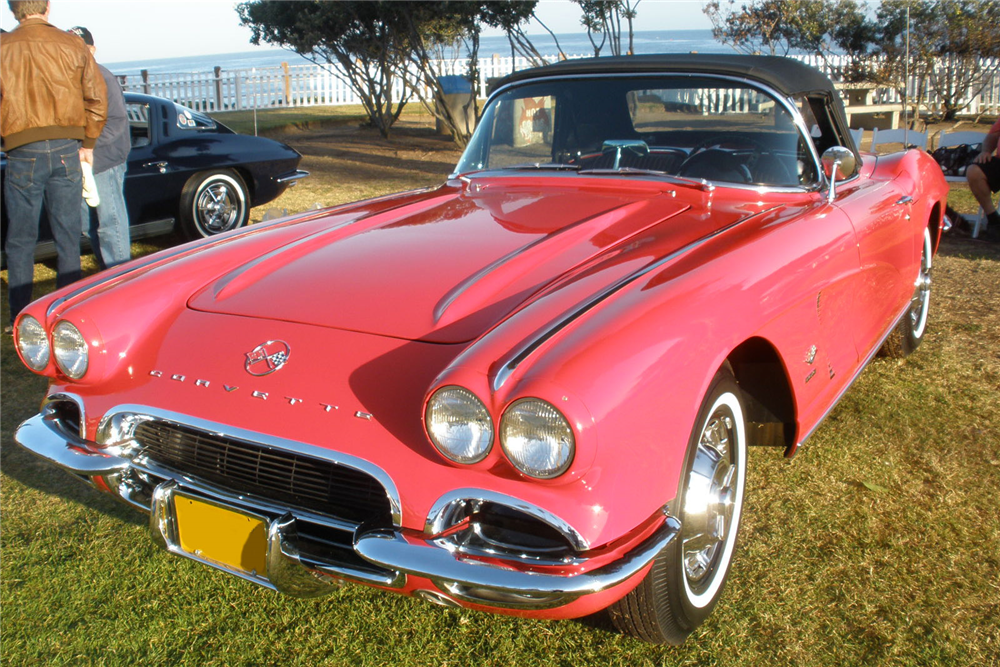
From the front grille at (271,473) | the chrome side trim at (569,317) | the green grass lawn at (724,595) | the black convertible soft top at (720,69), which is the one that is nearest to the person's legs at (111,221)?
the green grass lawn at (724,595)

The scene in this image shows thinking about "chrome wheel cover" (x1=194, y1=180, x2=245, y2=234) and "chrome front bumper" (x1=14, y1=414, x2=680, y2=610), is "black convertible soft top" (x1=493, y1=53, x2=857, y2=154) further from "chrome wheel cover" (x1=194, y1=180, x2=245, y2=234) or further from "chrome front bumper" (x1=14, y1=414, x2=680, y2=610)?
"chrome wheel cover" (x1=194, y1=180, x2=245, y2=234)

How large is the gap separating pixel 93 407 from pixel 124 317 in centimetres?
28

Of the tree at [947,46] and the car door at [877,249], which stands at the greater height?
the tree at [947,46]

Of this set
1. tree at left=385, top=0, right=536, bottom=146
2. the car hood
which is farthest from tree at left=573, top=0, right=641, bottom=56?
the car hood

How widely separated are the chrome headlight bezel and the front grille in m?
0.43

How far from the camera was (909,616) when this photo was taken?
2.37 metres

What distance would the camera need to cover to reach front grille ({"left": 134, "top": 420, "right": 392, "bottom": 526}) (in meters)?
2.04

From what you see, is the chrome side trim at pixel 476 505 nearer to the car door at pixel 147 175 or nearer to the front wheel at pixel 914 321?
the front wheel at pixel 914 321

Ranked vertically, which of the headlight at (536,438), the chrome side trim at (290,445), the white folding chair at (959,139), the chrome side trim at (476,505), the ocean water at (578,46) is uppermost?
the ocean water at (578,46)

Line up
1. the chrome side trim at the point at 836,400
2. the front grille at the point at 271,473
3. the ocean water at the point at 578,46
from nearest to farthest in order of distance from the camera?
the front grille at the point at 271,473 → the chrome side trim at the point at 836,400 → the ocean water at the point at 578,46

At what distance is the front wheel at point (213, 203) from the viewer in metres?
6.84

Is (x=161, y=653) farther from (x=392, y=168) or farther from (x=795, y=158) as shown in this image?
(x=392, y=168)

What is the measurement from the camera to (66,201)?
4828mm

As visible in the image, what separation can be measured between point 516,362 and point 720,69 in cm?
199
